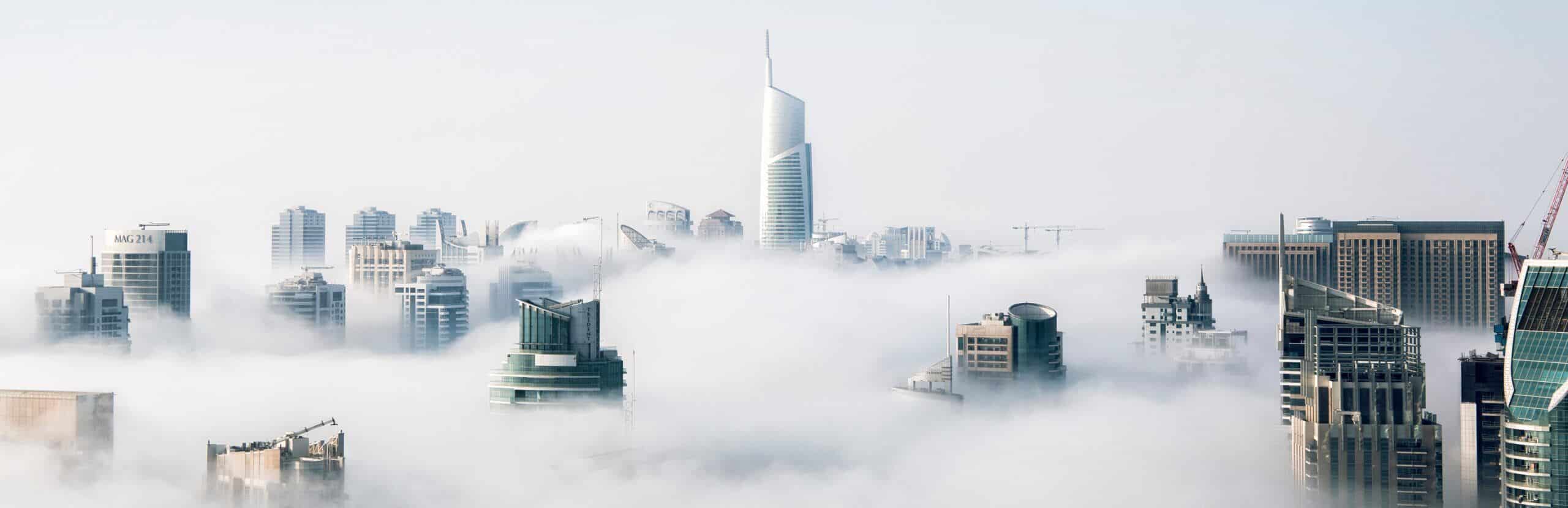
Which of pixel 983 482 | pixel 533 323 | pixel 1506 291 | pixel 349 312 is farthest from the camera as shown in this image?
pixel 349 312

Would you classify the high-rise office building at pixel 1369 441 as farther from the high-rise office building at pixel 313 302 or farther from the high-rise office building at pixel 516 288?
the high-rise office building at pixel 516 288

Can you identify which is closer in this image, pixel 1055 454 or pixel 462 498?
pixel 462 498

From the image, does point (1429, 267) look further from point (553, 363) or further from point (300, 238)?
point (300, 238)

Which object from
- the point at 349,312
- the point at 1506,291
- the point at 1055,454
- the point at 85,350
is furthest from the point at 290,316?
the point at 1506,291

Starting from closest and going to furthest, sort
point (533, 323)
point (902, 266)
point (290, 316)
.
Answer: point (533, 323), point (290, 316), point (902, 266)

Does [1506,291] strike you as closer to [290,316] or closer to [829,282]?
[290,316]

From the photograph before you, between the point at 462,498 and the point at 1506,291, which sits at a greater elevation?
the point at 1506,291

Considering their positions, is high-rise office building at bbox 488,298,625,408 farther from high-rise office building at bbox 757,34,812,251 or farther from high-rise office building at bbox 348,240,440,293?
high-rise office building at bbox 757,34,812,251

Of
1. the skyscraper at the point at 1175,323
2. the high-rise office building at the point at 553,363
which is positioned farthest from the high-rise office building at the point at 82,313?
the skyscraper at the point at 1175,323
